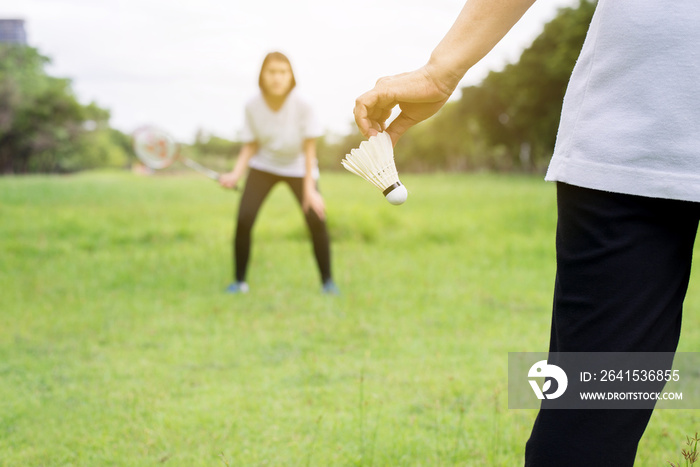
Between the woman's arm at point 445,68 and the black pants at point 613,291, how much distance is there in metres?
0.39

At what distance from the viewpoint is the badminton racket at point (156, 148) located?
7238 millimetres

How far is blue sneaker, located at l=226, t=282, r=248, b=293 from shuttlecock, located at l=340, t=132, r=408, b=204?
4967mm

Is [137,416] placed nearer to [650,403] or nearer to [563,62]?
[650,403]

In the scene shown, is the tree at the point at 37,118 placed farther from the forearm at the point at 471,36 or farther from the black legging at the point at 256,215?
the forearm at the point at 471,36

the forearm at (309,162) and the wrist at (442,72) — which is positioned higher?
the wrist at (442,72)

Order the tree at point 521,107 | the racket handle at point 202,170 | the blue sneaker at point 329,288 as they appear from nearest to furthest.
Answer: the blue sneaker at point 329,288
the racket handle at point 202,170
the tree at point 521,107

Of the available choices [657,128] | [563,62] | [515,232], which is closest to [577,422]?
[657,128]

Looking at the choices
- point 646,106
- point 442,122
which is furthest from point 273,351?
point 442,122

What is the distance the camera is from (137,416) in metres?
3.35

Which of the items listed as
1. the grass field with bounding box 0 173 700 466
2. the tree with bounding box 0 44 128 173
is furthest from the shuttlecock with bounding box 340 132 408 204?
the tree with bounding box 0 44 128 173

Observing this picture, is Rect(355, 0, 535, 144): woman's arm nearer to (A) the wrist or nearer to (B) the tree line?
(A) the wrist

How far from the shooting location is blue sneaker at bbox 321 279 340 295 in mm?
6278

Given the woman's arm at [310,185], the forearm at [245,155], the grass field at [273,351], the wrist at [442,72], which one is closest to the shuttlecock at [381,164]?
the wrist at [442,72]

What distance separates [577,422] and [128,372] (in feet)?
11.1
